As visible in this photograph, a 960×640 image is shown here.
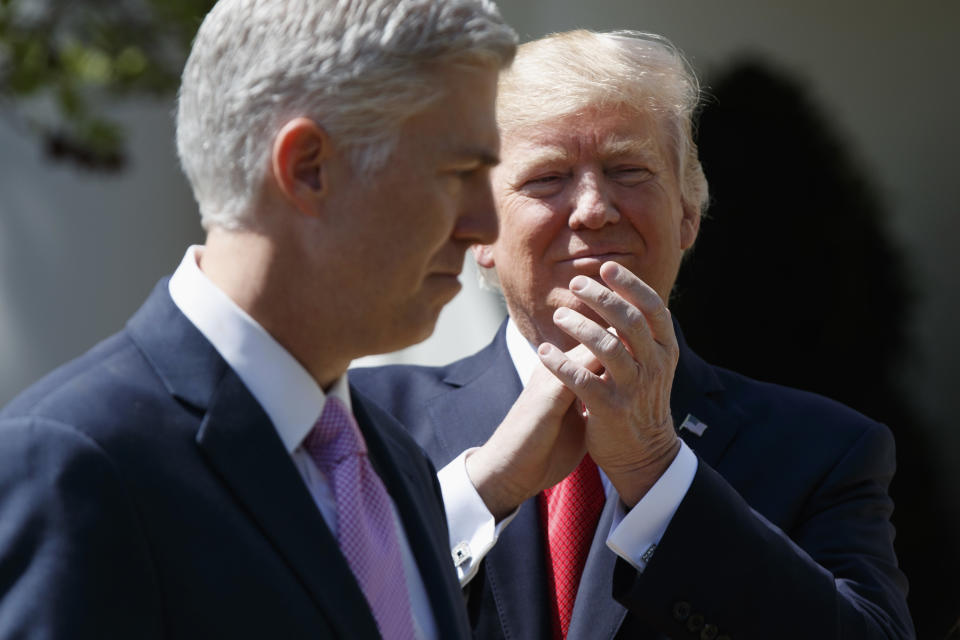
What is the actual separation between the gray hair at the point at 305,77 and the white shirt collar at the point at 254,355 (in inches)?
3.7

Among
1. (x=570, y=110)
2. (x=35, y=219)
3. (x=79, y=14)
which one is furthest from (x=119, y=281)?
(x=570, y=110)

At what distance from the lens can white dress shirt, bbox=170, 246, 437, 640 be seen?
58.2 inches

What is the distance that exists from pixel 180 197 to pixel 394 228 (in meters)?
7.18

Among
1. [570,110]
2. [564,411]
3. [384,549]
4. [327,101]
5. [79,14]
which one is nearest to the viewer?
[327,101]

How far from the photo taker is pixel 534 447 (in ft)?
7.35

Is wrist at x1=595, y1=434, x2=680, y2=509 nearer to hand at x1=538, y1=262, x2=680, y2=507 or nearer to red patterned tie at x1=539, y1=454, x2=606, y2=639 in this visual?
hand at x1=538, y1=262, x2=680, y2=507

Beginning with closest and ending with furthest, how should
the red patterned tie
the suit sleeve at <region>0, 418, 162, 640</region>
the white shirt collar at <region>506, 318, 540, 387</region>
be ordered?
the suit sleeve at <region>0, 418, 162, 640</region> → the red patterned tie → the white shirt collar at <region>506, 318, 540, 387</region>

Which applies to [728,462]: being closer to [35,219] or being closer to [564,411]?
[564,411]

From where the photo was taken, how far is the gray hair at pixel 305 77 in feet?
4.70

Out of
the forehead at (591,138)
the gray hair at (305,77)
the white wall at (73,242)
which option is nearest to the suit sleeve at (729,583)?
the forehead at (591,138)

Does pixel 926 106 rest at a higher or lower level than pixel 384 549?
lower

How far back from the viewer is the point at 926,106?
4891 mm

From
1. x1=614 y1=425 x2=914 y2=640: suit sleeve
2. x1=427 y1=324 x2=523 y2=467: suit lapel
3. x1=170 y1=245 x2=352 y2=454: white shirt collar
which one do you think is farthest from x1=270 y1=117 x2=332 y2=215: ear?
x1=427 y1=324 x2=523 y2=467: suit lapel

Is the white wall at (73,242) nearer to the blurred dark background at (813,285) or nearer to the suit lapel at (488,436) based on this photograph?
the blurred dark background at (813,285)
